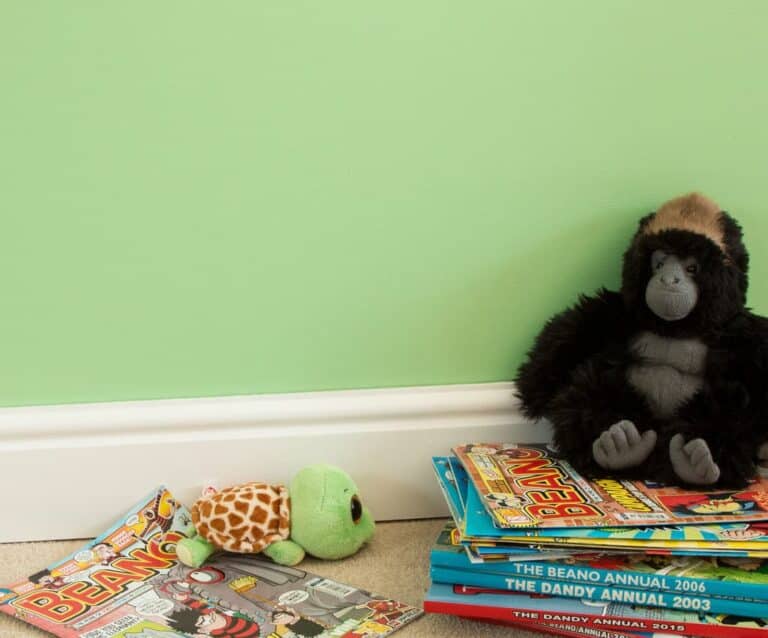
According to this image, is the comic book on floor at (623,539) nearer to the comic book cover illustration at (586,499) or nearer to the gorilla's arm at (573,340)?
the comic book cover illustration at (586,499)

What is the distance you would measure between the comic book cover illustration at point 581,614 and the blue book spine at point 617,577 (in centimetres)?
2

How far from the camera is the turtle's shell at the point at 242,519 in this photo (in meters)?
0.90

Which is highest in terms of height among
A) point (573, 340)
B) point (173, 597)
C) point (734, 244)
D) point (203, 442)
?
point (734, 244)

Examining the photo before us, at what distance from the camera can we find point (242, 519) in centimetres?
91

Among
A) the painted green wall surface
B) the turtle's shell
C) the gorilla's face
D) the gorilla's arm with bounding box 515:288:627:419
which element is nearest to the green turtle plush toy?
the turtle's shell

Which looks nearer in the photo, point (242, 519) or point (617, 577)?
point (617, 577)

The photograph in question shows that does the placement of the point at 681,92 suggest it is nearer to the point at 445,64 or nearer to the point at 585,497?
the point at 445,64

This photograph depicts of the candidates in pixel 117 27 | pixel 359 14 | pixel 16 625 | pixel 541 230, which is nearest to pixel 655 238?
pixel 541 230

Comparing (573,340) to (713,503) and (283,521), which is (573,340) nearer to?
(713,503)

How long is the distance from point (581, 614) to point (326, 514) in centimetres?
28

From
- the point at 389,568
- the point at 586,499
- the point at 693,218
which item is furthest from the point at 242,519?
the point at 693,218

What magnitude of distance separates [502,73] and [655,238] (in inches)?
9.3

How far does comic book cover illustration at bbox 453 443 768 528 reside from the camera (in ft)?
2.57

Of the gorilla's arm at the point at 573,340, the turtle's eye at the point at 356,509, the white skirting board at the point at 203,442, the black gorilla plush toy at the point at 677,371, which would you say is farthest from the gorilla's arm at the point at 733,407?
the turtle's eye at the point at 356,509
